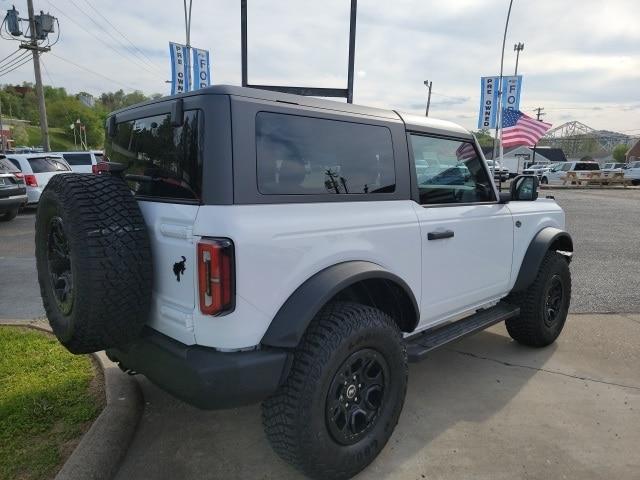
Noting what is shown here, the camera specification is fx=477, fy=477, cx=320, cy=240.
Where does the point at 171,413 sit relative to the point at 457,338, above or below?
below

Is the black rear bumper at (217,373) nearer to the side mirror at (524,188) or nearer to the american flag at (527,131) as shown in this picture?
the side mirror at (524,188)

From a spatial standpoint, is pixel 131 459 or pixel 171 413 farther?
pixel 171 413

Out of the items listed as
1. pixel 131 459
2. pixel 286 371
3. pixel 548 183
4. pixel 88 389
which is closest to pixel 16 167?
pixel 88 389

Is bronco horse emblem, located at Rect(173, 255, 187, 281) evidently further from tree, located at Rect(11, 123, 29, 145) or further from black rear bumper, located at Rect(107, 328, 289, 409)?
tree, located at Rect(11, 123, 29, 145)

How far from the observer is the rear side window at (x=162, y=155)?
2.15 m

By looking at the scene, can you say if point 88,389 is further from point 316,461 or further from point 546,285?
point 546,285

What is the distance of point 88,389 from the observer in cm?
319

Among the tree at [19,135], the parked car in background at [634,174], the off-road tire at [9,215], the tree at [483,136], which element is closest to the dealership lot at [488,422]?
the tree at [483,136]

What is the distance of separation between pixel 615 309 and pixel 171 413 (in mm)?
4807

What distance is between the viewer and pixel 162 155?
2404 mm

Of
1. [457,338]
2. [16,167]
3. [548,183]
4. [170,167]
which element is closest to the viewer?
[170,167]

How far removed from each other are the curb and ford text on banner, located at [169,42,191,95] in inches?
467

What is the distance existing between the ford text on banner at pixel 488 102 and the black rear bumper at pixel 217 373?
23.5 m

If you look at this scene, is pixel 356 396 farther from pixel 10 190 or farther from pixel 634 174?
pixel 634 174
